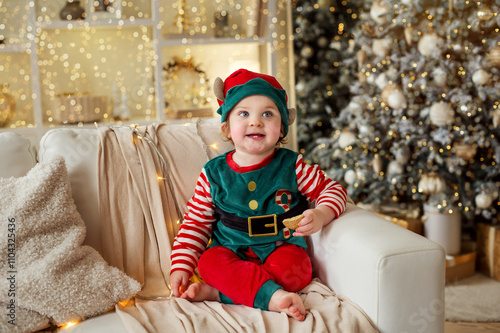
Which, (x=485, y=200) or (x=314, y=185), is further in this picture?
(x=485, y=200)

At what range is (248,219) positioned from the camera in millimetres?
1320

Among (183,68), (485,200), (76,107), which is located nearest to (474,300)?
(485,200)

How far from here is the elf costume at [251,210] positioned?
1.28 meters

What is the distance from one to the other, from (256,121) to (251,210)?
0.25 m

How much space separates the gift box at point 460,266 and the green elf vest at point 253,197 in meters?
1.37

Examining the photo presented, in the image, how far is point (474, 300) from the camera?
2.17m

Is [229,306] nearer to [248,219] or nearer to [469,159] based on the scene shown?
[248,219]

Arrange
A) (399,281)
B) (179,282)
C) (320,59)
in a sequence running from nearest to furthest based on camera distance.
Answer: (399,281) < (179,282) < (320,59)

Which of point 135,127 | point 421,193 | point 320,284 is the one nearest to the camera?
point 320,284

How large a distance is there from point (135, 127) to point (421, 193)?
1.65 meters

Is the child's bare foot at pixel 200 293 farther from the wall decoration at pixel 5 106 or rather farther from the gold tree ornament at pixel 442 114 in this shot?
the wall decoration at pixel 5 106

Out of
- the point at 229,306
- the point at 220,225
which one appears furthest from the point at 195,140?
the point at 229,306

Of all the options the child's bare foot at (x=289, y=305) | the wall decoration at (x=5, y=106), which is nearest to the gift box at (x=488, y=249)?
the child's bare foot at (x=289, y=305)

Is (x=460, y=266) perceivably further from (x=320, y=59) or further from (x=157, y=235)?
(x=157, y=235)
